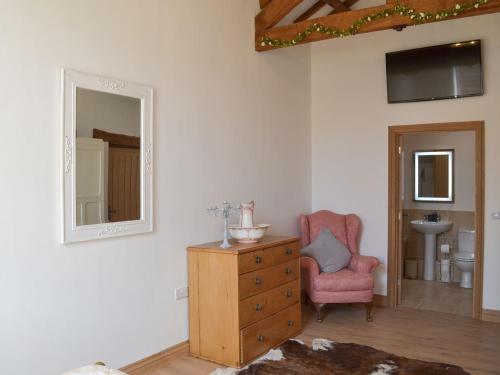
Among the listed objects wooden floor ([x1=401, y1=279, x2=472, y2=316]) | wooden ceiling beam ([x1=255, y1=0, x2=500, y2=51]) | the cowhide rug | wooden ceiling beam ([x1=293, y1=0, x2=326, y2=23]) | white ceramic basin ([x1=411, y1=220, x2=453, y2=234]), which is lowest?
wooden floor ([x1=401, y1=279, x2=472, y2=316])

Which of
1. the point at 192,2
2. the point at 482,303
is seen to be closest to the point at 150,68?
the point at 192,2

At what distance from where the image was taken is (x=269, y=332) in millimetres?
3932

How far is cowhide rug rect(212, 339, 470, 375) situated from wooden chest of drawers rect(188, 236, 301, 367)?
16 cm

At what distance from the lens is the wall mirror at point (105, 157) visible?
2.94 metres

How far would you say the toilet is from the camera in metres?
6.15

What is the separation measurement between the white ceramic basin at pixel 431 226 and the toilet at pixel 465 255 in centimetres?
19

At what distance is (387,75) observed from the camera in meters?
5.28

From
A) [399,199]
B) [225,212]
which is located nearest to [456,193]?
[399,199]

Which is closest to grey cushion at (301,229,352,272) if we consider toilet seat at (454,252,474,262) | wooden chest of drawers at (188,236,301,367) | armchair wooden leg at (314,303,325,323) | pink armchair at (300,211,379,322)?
pink armchair at (300,211,379,322)

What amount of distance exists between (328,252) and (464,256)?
231cm

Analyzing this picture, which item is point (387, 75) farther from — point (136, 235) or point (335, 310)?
point (136, 235)

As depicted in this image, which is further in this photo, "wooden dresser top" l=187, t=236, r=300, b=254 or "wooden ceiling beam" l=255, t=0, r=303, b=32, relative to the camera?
"wooden ceiling beam" l=255, t=0, r=303, b=32

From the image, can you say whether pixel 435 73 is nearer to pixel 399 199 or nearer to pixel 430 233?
pixel 399 199

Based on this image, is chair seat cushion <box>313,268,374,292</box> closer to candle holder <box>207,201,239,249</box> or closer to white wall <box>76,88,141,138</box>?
candle holder <box>207,201,239,249</box>
